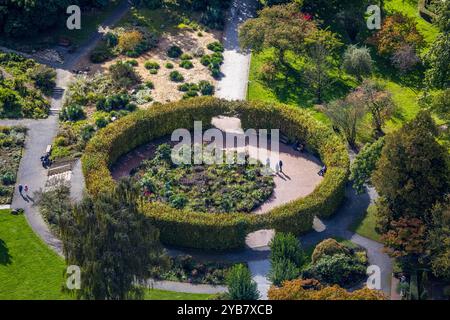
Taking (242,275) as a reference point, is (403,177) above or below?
above

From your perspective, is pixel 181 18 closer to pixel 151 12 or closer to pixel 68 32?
pixel 151 12

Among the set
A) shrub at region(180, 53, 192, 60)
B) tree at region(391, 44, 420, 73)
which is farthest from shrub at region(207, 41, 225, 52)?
tree at region(391, 44, 420, 73)

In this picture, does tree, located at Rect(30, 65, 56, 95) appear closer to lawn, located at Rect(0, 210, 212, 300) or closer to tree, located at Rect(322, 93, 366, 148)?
lawn, located at Rect(0, 210, 212, 300)

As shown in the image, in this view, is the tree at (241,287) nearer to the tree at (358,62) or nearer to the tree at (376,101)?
the tree at (376,101)

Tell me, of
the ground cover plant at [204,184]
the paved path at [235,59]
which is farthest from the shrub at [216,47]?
the ground cover plant at [204,184]

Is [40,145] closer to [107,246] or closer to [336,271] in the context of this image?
[107,246]
